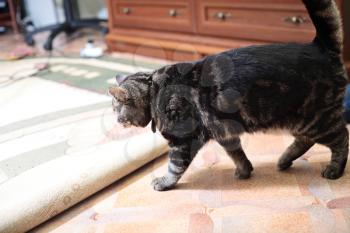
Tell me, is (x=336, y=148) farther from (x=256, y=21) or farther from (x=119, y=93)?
(x=256, y=21)

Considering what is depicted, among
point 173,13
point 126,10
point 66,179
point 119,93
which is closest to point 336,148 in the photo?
point 119,93

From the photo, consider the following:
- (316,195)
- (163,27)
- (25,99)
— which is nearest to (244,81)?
(316,195)

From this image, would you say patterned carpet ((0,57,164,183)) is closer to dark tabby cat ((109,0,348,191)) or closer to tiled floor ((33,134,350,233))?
tiled floor ((33,134,350,233))

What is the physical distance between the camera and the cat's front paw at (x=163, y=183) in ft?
4.72

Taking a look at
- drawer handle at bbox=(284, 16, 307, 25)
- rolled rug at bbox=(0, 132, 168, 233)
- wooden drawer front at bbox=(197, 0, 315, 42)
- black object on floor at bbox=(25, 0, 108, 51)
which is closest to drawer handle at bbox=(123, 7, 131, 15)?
black object on floor at bbox=(25, 0, 108, 51)

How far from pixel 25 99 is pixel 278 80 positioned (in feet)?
4.95

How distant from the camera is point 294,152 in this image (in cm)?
147

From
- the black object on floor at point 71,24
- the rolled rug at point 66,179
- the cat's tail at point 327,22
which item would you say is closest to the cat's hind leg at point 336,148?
the cat's tail at point 327,22

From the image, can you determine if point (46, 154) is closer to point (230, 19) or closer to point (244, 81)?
point (244, 81)

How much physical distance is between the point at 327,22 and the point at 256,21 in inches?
41.0

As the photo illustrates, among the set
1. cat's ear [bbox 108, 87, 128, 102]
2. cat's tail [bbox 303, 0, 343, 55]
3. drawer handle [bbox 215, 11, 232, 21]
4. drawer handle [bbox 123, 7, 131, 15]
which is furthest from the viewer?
drawer handle [bbox 123, 7, 131, 15]

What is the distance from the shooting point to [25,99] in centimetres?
229

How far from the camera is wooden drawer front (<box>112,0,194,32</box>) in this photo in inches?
105

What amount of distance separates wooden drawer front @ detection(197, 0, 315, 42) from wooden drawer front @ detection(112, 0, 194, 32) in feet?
0.47
